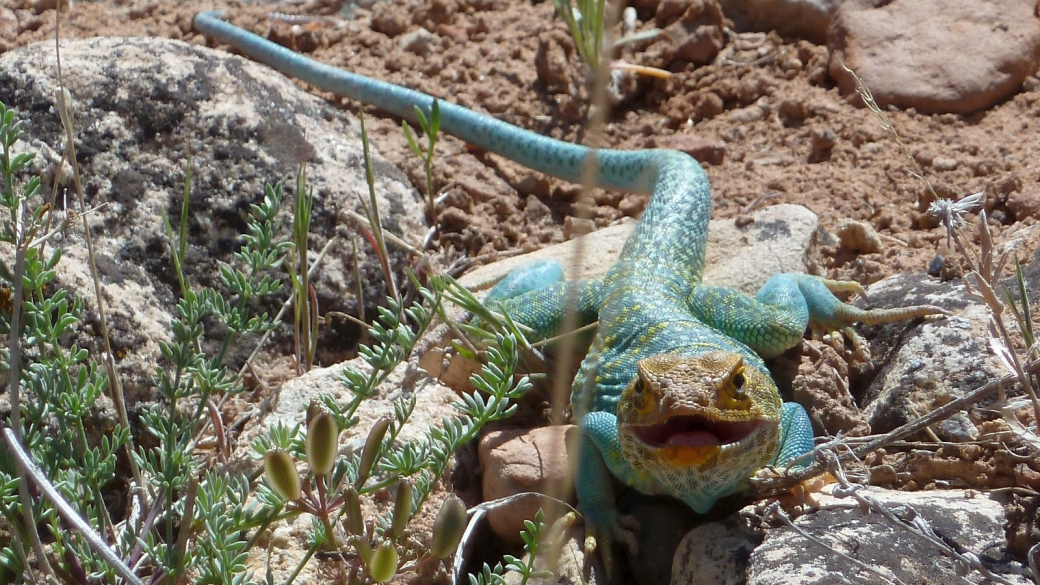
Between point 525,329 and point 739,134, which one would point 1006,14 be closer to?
point 739,134

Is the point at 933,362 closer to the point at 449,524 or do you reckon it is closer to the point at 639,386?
the point at 639,386

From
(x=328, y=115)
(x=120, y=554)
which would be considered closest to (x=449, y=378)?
(x=120, y=554)

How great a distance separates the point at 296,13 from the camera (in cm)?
632

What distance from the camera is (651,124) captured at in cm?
562

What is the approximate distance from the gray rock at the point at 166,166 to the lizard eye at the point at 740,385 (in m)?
2.08

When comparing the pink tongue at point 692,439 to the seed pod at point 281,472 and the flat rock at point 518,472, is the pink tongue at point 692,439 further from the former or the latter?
the seed pod at point 281,472

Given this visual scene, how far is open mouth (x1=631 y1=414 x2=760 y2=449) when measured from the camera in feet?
9.05

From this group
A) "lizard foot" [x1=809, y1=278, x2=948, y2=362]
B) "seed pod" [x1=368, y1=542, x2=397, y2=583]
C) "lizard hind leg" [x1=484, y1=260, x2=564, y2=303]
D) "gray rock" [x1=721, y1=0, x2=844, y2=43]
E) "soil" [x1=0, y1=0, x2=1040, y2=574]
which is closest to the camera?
"seed pod" [x1=368, y1=542, x2=397, y2=583]

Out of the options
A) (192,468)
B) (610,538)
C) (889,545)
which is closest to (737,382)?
(889,545)

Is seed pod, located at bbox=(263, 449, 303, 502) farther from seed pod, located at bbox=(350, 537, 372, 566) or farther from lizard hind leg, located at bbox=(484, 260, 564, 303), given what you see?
lizard hind leg, located at bbox=(484, 260, 564, 303)

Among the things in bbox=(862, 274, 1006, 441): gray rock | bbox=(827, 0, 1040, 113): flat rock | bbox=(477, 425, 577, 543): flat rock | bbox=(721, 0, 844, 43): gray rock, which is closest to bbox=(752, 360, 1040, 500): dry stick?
bbox=(862, 274, 1006, 441): gray rock

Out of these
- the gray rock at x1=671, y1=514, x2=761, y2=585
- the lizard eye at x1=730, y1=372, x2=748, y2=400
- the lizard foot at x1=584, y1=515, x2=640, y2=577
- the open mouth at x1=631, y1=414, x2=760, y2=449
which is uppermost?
the lizard eye at x1=730, y1=372, x2=748, y2=400

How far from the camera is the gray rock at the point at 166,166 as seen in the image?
405 centimetres

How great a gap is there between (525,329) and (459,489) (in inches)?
25.9
